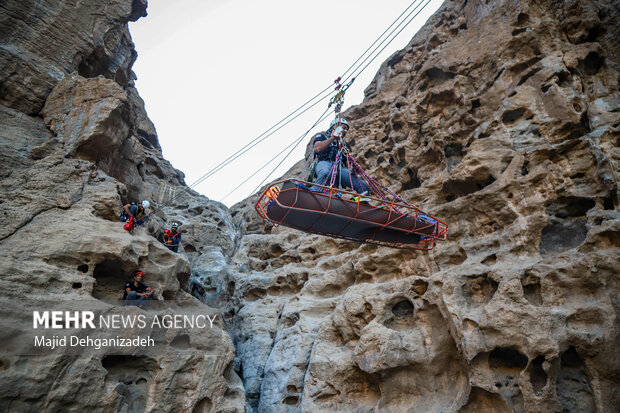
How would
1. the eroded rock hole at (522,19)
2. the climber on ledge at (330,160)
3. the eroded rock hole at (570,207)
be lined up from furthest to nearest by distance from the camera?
the eroded rock hole at (522,19)
the climber on ledge at (330,160)
the eroded rock hole at (570,207)

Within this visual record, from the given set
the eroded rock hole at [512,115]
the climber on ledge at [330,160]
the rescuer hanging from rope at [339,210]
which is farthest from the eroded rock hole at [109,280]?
the eroded rock hole at [512,115]

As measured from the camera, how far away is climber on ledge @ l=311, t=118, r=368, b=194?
6.87m

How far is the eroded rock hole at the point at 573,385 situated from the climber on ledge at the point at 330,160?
4299mm

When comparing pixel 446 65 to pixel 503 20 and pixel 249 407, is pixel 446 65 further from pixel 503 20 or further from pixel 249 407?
pixel 249 407

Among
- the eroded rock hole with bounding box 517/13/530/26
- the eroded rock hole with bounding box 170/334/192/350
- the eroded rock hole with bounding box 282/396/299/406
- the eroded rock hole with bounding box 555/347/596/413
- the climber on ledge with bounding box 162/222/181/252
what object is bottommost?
the eroded rock hole with bounding box 282/396/299/406

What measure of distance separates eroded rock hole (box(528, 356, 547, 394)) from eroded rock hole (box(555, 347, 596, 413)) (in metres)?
0.20

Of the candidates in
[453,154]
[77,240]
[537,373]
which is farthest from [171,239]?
[537,373]

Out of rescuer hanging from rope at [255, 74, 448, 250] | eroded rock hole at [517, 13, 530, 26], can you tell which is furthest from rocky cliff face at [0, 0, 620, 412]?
rescuer hanging from rope at [255, 74, 448, 250]

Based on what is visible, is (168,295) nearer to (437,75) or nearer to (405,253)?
(405,253)

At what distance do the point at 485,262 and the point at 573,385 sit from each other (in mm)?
2372

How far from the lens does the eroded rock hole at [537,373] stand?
208 inches

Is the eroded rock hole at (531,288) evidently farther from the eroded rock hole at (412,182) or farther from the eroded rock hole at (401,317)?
the eroded rock hole at (412,182)

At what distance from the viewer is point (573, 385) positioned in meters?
5.17

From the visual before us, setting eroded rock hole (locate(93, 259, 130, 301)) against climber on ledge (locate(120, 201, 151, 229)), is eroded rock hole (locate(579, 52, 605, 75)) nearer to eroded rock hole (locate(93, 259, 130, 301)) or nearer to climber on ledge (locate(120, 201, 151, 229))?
climber on ledge (locate(120, 201, 151, 229))
